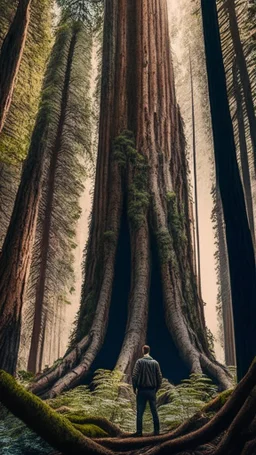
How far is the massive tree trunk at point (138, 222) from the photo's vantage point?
6.95 metres

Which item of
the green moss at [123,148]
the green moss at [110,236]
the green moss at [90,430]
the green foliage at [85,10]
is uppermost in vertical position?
the green foliage at [85,10]

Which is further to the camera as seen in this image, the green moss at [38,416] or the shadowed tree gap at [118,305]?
the shadowed tree gap at [118,305]

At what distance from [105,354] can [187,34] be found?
17.0 m

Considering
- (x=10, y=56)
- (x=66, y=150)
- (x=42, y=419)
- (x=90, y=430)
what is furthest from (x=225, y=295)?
(x=42, y=419)

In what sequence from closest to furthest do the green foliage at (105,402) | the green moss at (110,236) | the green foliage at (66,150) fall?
the green foliage at (105,402), the green moss at (110,236), the green foliage at (66,150)

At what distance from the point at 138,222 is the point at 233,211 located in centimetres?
372

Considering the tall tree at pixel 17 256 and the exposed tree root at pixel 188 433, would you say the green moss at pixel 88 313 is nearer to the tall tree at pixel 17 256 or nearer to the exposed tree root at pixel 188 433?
the tall tree at pixel 17 256

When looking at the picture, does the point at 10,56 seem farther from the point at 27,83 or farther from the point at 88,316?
the point at 27,83

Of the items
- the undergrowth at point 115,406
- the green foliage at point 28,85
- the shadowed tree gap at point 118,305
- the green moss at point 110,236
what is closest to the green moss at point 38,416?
the undergrowth at point 115,406

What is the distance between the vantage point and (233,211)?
4441 millimetres

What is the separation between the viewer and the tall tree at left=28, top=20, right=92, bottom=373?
15.7 m

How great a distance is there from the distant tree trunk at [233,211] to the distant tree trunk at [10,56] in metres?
3.14

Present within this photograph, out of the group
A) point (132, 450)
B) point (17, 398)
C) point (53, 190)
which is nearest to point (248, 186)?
point (53, 190)

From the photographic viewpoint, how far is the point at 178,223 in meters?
8.25
